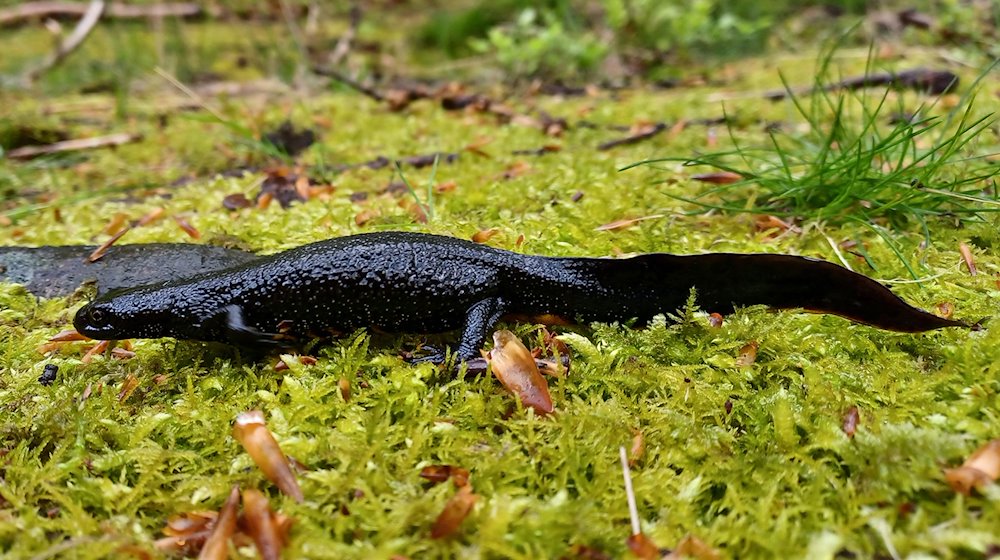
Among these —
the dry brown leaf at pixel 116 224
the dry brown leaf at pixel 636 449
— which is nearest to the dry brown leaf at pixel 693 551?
the dry brown leaf at pixel 636 449

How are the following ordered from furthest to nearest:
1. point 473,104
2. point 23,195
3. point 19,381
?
point 473,104
point 23,195
point 19,381

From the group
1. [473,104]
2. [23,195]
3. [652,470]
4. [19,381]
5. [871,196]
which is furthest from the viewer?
[473,104]

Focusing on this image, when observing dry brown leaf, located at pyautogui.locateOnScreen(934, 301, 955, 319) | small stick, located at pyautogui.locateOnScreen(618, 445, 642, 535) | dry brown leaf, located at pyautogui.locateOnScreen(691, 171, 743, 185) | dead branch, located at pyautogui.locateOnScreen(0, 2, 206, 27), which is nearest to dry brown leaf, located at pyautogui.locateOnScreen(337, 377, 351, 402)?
small stick, located at pyautogui.locateOnScreen(618, 445, 642, 535)

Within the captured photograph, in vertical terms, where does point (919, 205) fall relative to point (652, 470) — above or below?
above

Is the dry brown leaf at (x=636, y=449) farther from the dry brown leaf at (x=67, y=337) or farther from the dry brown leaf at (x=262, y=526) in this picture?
the dry brown leaf at (x=67, y=337)

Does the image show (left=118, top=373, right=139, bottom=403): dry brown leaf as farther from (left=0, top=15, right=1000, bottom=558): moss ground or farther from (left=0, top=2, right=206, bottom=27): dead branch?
(left=0, top=2, right=206, bottom=27): dead branch

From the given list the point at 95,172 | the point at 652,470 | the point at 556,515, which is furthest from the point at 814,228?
the point at 95,172

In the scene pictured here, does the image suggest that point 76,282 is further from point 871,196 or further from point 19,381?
point 871,196
